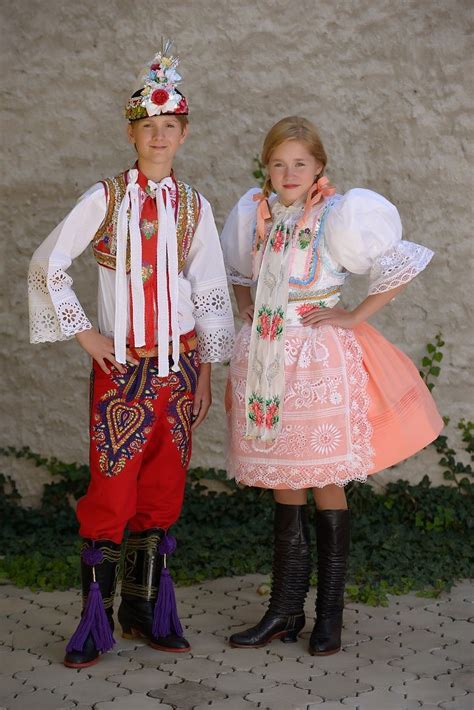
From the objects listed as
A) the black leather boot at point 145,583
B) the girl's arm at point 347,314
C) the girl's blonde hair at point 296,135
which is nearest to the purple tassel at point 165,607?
the black leather boot at point 145,583

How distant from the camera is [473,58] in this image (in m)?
4.64

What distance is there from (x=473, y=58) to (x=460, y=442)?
5.57 feet

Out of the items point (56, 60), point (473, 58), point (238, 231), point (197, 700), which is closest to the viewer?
point (197, 700)

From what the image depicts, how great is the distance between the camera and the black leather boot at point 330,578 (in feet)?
11.1

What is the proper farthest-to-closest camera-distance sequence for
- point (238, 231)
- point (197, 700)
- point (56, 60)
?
point (56, 60) < point (238, 231) < point (197, 700)

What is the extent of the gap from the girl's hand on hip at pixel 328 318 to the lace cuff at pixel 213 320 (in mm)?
264

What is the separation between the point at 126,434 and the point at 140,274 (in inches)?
19.3

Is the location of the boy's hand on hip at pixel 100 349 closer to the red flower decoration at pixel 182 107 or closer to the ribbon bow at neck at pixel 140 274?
the ribbon bow at neck at pixel 140 274

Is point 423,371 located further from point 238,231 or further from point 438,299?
point 238,231

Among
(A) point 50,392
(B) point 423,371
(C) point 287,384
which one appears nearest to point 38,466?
(A) point 50,392

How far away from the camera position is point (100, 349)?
3.24 meters

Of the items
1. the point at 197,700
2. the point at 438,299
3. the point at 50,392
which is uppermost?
the point at 438,299

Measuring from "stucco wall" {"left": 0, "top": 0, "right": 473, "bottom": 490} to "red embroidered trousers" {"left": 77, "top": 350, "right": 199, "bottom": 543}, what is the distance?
1659 millimetres

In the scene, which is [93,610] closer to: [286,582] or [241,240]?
[286,582]
